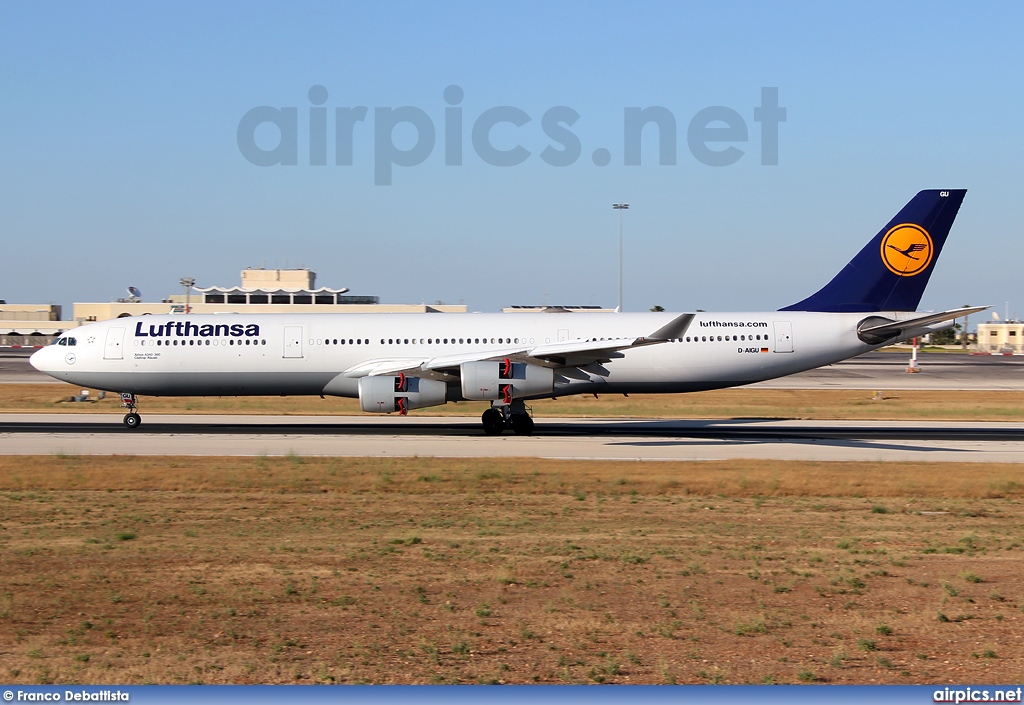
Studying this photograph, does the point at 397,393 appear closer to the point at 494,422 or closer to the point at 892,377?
the point at 494,422

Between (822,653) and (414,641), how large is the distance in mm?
3975

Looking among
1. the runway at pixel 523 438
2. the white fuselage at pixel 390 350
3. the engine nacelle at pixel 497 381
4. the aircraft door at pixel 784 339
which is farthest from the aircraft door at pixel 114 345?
the aircraft door at pixel 784 339

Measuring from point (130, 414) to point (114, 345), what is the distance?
99.5 inches

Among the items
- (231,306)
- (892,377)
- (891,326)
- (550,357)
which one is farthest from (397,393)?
(231,306)

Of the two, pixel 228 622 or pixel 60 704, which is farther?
pixel 228 622

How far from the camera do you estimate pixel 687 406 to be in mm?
43656

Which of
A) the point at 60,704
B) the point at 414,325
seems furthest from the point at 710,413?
the point at 60,704

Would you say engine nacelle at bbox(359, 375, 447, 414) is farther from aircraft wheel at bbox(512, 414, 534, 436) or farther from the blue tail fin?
the blue tail fin

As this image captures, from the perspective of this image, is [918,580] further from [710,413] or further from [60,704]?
[710,413]

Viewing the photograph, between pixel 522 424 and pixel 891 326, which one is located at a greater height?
pixel 891 326

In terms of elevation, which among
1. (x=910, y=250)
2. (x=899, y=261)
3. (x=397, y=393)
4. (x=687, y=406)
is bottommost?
(x=687, y=406)

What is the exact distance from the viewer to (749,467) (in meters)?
23.1

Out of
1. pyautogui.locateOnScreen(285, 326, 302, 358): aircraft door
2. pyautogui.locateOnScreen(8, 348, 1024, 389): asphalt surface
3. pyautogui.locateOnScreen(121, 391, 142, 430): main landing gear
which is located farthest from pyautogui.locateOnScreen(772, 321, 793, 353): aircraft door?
pyautogui.locateOnScreen(8, 348, 1024, 389): asphalt surface

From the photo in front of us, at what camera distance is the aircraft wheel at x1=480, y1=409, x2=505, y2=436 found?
31203mm
